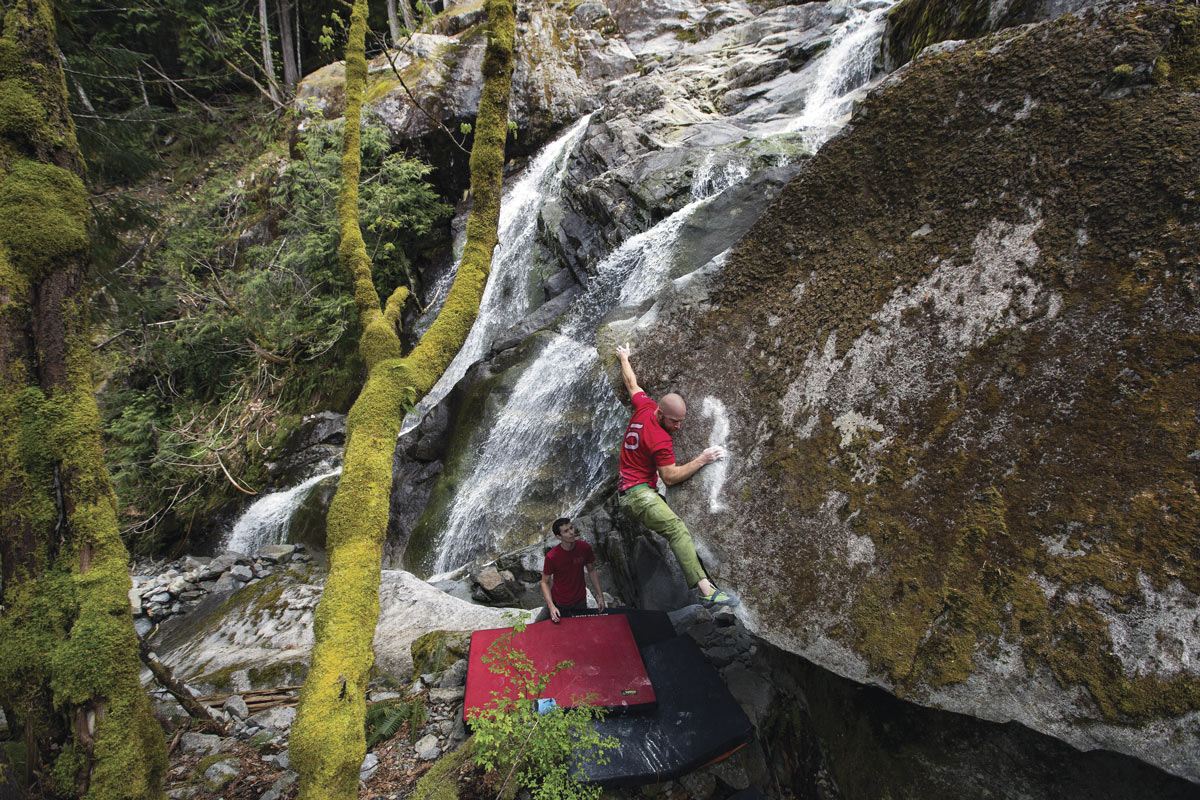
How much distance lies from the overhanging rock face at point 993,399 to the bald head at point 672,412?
111 millimetres

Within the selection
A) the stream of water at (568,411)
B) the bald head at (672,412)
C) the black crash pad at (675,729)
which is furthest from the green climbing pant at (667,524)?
the stream of water at (568,411)

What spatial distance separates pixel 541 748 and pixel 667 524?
1.43 m

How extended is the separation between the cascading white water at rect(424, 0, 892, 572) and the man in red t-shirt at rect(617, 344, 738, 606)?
3.88 meters

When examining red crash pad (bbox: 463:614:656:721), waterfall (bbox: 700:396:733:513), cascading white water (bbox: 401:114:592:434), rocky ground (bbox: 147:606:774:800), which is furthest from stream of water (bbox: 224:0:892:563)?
waterfall (bbox: 700:396:733:513)

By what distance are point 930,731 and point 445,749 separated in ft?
9.89

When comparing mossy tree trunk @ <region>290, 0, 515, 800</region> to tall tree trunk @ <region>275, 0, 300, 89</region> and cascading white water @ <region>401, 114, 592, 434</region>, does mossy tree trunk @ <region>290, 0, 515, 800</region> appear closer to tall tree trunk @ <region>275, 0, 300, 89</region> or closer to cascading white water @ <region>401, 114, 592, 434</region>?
cascading white water @ <region>401, 114, 592, 434</region>

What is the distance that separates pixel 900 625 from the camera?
2.42 meters

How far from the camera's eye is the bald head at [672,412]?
11.0 ft

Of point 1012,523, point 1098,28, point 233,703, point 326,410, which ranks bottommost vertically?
point 326,410

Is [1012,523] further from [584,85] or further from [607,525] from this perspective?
[584,85]

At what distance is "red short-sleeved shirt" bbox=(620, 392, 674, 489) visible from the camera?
11.0ft

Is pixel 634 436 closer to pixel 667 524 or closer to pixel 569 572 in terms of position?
pixel 667 524

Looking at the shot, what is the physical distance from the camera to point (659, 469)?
3365 mm

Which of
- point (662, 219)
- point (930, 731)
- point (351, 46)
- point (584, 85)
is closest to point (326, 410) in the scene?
point (662, 219)
